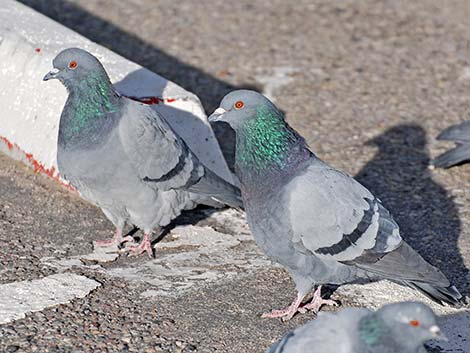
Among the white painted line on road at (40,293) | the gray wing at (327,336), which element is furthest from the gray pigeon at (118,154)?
the gray wing at (327,336)

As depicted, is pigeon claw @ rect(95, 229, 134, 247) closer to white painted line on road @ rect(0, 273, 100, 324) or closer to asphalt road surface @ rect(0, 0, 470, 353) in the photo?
asphalt road surface @ rect(0, 0, 470, 353)

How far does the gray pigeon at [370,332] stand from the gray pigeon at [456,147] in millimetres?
3357

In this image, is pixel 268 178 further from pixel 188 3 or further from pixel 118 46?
pixel 188 3

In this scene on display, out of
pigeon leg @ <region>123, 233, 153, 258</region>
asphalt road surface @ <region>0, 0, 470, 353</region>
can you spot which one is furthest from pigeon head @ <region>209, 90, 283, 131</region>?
pigeon leg @ <region>123, 233, 153, 258</region>

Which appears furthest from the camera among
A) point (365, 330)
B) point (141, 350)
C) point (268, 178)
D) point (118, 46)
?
point (118, 46)

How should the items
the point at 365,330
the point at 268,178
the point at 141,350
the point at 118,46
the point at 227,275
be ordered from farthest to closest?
the point at 118,46
the point at 227,275
the point at 268,178
the point at 141,350
the point at 365,330

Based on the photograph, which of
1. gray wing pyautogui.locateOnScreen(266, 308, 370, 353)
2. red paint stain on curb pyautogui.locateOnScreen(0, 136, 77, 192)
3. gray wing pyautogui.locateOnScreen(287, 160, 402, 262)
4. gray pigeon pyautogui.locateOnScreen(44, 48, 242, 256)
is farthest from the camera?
red paint stain on curb pyautogui.locateOnScreen(0, 136, 77, 192)

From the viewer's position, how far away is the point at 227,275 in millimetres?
5906

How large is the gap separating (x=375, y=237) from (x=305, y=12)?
576cm

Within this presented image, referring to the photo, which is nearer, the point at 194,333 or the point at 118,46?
the point at 194,333

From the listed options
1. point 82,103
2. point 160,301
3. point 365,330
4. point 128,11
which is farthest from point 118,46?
point 365,330

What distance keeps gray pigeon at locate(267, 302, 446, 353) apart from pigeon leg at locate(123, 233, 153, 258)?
6.38 feet

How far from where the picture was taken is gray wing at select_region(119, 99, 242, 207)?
5.95 m

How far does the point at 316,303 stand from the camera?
5621 mm
